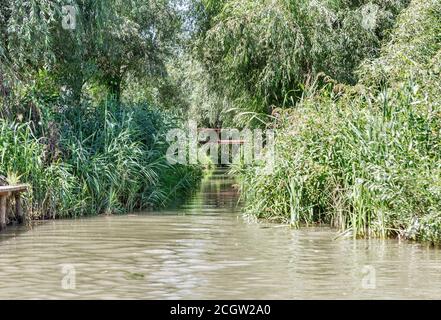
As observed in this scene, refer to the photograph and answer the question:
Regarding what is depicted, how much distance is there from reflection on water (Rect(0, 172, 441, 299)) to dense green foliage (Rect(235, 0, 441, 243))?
0.42 m

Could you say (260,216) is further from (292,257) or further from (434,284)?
(434,284)

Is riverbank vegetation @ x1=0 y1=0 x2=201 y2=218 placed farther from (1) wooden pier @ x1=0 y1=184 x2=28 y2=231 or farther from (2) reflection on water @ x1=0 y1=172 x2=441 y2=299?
(2) reflection on water @ x1=0 y1=172 x2=441 y2=299

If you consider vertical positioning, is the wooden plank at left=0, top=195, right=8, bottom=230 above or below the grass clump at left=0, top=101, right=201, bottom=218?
below

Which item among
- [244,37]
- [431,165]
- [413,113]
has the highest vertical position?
[244,37]

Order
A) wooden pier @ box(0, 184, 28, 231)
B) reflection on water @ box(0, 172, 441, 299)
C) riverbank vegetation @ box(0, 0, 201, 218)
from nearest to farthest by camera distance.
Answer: reflection on water @ box(0, 172, 441, 299) < wooden pier @ box(0, 184, 28, 231) < riverbank vegetation @ box(0, 0, 201, 218)

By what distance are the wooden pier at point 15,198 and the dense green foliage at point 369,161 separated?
4026 millimetres

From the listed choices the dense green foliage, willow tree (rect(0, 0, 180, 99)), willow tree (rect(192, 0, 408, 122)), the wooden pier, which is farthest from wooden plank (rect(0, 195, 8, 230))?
willow tree (rect(192, 0, 408, 122))

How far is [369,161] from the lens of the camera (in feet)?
36.6

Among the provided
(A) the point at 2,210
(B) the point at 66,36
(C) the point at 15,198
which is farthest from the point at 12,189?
(B) the point at 66,36

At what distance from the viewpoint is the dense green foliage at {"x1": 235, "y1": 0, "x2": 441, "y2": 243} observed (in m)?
10.3

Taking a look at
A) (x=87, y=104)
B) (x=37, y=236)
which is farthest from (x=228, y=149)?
(x=37, y=236)
